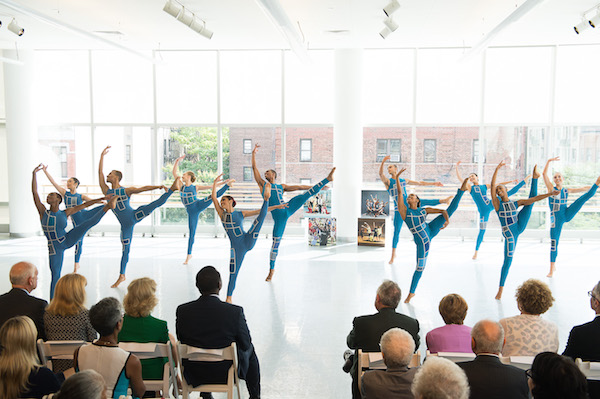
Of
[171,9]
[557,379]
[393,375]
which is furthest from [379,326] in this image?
[171,9]

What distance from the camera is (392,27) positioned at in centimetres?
767

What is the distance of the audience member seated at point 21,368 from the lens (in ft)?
8.46

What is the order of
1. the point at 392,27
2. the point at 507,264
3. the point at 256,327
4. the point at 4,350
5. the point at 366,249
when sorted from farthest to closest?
the point at 366,249
the point at 392,27
the point at 507,264
the point at 256,327
the point at 4,350

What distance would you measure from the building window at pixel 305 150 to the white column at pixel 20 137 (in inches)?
241

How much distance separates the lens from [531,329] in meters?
3.49

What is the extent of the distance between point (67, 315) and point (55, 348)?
34cm

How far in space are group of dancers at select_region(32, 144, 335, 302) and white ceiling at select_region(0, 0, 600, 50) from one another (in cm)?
232

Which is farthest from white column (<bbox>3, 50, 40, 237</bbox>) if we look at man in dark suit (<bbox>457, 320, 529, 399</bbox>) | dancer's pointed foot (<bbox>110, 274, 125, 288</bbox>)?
man in dark suit (<bbox>457, 320, 529, 399</bbox>)

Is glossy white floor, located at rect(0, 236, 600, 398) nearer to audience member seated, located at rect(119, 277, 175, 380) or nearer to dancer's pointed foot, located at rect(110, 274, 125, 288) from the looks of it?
dancer's pointed foot, located at rect(110, 274, 125, 288)

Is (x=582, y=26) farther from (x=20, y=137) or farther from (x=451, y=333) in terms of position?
(x=20, y=137)

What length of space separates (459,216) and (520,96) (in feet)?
9.87

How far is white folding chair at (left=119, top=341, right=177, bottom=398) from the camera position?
3.22 metres

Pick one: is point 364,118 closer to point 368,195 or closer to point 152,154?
point 368,195

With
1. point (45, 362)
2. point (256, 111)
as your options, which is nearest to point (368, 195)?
point (256, 111)
